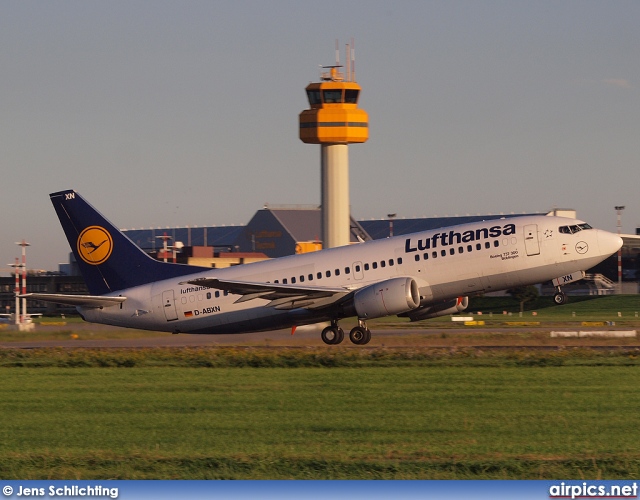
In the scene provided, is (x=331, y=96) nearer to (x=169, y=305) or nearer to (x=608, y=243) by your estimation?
(x=169, y=305)

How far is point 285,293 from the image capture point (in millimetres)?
35594

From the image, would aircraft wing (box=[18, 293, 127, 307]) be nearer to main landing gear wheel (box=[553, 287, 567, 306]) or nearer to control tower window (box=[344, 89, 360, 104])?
main landing gear wheel (box=[553, 287, 567, 306])

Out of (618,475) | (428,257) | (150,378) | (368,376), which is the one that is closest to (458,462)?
(618,475)

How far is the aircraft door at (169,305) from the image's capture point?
38.0 m

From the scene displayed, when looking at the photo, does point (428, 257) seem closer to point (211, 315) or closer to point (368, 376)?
point (211, 315)

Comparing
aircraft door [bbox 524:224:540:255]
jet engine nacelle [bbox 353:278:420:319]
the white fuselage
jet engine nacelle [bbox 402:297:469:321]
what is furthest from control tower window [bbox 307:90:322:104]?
aircraft door [bbox 524:224:540:255]

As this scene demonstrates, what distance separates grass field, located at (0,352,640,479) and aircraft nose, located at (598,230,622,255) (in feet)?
26.5

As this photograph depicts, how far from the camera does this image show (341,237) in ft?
277

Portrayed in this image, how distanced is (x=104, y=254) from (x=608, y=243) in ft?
62.3

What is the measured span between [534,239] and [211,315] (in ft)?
40.3

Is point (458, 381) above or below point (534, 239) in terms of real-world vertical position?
below

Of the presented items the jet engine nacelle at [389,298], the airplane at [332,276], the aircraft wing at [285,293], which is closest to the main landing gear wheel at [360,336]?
the airplane at [332,276]

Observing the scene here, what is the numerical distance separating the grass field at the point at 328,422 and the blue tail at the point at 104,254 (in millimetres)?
11256

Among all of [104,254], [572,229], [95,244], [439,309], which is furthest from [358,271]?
[95,244]
